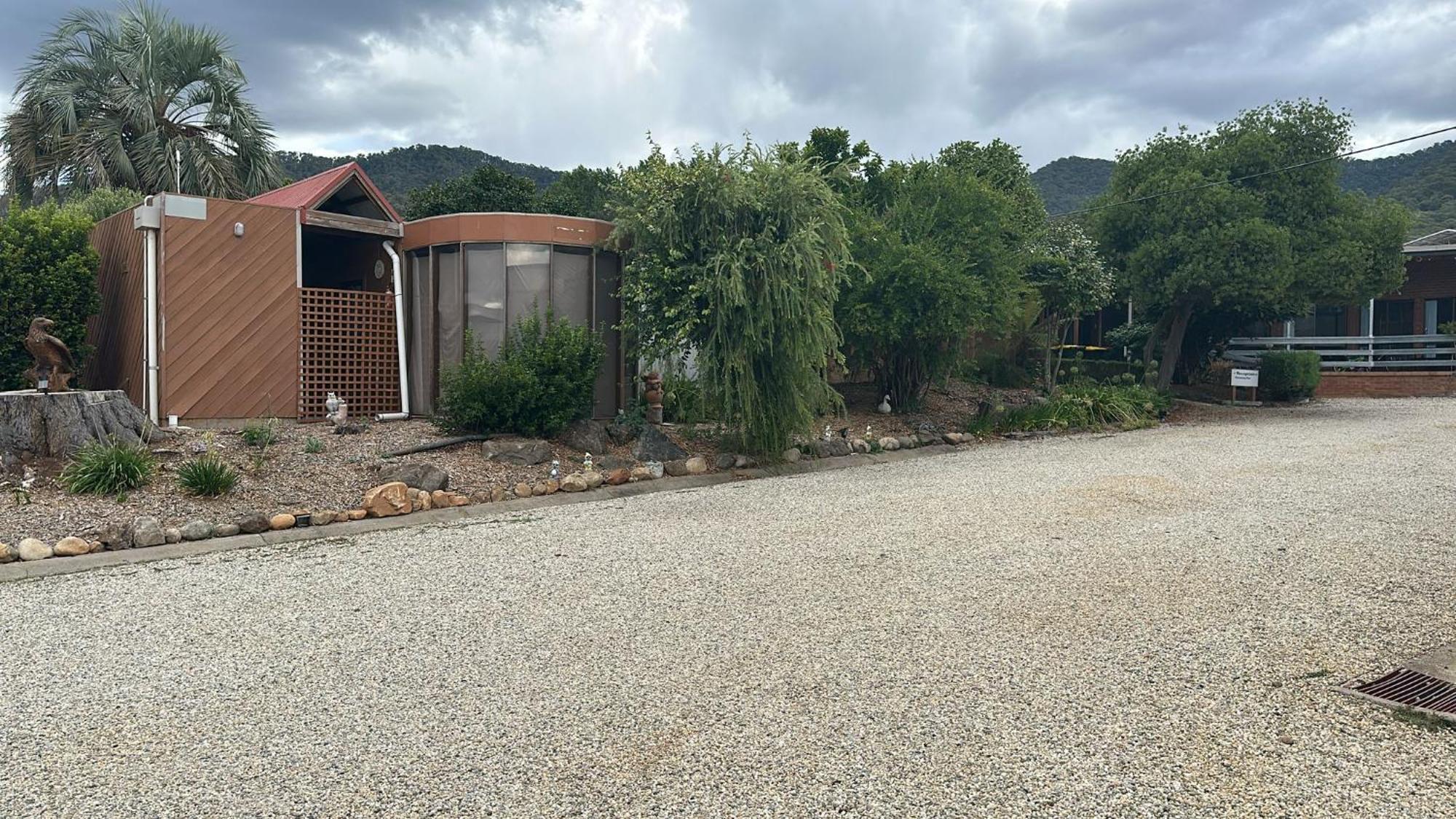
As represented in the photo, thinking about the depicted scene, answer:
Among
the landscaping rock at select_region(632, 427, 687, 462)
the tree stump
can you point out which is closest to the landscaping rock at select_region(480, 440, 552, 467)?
the landscaping rock at select_region(632, 427, 687, 462)

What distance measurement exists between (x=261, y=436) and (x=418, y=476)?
175cm

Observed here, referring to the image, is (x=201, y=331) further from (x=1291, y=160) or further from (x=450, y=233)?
(x=1291, y=160)

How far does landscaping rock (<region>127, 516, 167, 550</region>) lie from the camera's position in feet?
20.0

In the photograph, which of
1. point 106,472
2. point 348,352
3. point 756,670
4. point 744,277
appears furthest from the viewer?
point 348,352

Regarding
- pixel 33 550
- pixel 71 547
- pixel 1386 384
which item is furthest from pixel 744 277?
pixel 1386 384

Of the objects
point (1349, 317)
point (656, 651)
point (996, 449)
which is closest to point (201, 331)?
point (656, 651)

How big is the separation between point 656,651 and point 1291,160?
16245 millimetres

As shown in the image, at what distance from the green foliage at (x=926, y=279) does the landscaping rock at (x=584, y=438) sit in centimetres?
366

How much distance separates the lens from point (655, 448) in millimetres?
9367

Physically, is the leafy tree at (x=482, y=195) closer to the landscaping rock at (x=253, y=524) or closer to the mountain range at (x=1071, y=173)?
the mountain range at (x=1071, y=173)

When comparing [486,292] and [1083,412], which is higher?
[486,292]

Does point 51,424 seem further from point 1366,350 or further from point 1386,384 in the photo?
point 1366,350

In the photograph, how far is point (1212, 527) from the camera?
631 cm

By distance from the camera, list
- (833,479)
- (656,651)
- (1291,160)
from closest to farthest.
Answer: (656,651) < (833,479) < (1291,160)
